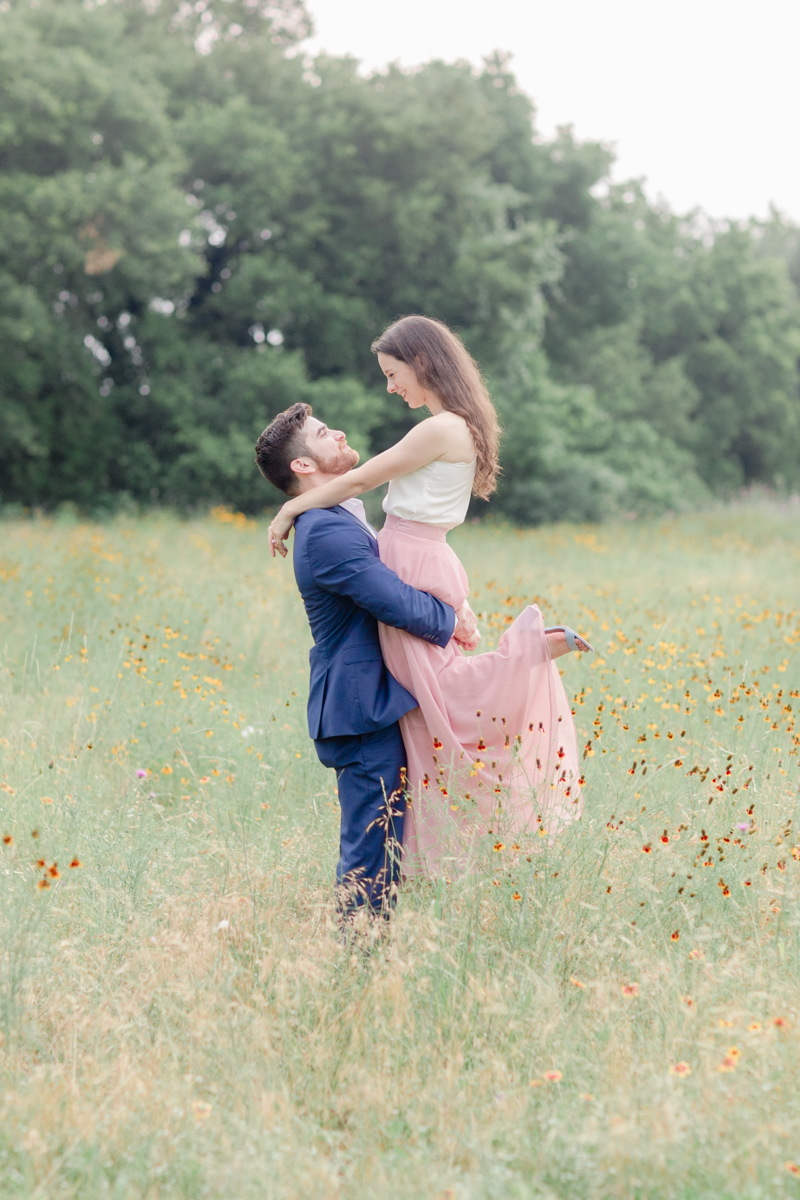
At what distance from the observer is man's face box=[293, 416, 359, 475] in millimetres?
3018

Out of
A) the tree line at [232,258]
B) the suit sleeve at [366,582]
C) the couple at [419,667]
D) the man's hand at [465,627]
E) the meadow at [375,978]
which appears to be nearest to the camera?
the meadow at [375,978]

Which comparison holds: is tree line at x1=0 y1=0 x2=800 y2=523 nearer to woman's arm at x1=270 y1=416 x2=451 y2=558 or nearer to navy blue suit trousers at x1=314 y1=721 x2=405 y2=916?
woman's arm at x1=270 y1=416 x2=451 y2=558

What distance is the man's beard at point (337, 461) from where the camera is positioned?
9.93 ft

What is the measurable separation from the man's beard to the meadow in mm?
1286

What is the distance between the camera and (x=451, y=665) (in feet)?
10.0

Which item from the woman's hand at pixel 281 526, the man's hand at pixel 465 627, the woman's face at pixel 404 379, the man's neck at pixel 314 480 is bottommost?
the man's hand at pixel 465 627

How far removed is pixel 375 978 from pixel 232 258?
63.6ft

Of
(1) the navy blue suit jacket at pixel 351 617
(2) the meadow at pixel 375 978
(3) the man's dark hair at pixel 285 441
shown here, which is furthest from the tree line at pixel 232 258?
(1) the navy blue suit jacket at pixel 351 617

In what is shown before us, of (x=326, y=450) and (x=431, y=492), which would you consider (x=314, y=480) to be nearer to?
(x=326, y=450)

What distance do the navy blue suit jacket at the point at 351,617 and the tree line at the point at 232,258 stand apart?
45.4 ft

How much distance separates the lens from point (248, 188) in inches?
727

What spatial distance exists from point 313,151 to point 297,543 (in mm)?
18661

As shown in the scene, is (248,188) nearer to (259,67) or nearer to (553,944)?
(259,67)

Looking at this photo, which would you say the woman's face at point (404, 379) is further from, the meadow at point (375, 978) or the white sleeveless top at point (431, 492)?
the meadow at point (375, 978)
